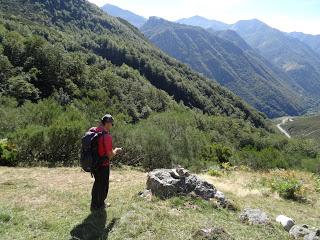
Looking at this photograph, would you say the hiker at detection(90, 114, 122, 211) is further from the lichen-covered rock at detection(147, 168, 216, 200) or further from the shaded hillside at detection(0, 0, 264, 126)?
the shaded hillside at detection(0, 0, 264, 126)

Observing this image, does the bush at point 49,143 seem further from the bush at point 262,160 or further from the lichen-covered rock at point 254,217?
the bush at point 262,160

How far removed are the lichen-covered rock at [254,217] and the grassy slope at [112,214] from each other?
216 mm

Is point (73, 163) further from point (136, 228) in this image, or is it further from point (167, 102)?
point (167, 102)

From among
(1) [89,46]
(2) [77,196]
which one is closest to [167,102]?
(1) [89,46]

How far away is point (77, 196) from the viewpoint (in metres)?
12.0

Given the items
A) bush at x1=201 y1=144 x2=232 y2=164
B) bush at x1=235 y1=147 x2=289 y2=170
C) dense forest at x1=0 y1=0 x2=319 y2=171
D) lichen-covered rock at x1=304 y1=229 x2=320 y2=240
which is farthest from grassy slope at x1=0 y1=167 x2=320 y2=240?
bush at x1=235 y1=147 x2=289 y2=170

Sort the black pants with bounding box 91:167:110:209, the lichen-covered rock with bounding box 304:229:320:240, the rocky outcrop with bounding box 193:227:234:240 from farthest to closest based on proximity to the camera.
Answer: the black pants with bounding box 91:167:110:209 < the lichen-covered rock with bounding box 304:229:320:240 < the rocky outcrop with bounding box 193:227:234:240

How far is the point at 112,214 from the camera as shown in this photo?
1041 cm

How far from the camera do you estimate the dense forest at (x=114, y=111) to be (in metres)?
20.9

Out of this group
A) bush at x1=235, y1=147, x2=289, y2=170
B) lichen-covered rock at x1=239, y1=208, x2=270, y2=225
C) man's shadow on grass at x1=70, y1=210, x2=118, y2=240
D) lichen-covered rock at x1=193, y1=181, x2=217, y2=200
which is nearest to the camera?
man's shadow on grass at x1=70, y1=210, x2=118, y2=240

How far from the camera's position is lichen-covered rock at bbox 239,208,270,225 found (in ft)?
35.2

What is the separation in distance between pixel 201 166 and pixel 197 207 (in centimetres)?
1652

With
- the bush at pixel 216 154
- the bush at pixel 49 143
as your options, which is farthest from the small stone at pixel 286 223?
the bush at pixel 216 154

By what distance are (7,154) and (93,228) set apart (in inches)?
374
